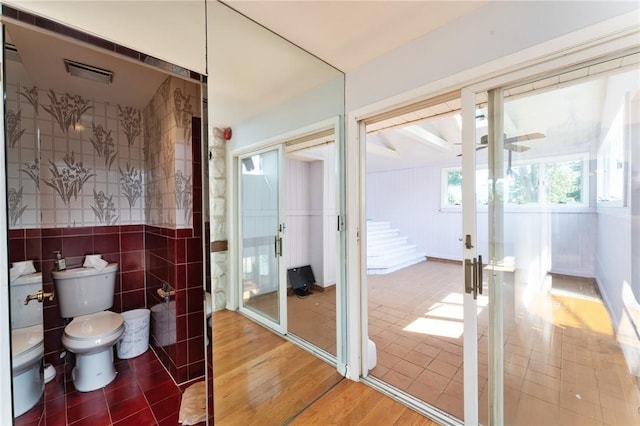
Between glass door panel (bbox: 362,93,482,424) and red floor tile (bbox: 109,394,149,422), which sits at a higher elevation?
glass door panel (bbox: 362,93,482,424)

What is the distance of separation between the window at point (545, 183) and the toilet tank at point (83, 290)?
302 centimetres

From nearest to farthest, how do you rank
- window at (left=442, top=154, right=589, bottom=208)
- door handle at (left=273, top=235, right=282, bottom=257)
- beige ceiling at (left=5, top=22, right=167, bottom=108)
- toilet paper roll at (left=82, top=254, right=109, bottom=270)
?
1. window at (left=442, top=154, right=589, bottom=208)
2. beige ceiling at (left=5, top=22, right=167, bottom=108)
3. toilet paper roll at (left=82, top=254, right=109, bottom=270)
4. door handle at (left=273, top=235, right=282, bottom=257)

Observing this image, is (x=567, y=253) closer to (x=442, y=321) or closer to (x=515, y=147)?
(x=515, y=147)

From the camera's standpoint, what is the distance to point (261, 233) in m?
2.29

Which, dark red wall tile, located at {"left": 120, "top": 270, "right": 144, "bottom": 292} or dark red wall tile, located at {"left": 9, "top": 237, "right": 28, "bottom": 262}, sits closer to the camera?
dark red wall tile, located at {"left": 9, "top": 237, "right": 28, "bottom": 262}

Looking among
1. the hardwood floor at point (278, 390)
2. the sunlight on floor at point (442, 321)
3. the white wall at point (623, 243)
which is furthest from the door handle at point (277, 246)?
the white wall at point (623, 243)

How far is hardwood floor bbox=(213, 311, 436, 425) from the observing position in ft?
5.31

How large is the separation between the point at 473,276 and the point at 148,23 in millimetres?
2277

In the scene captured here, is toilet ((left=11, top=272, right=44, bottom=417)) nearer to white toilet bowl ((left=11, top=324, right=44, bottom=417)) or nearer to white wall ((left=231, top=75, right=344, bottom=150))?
white toilet bowl ((left=11, top=324, right=44, bottom=417))

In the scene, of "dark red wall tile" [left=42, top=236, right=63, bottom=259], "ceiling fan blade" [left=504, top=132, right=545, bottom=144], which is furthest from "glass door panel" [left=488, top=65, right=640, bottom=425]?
"dark red wall tile" [left=42, top=236, right=63, bottom=259]

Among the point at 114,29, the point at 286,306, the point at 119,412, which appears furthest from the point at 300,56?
the point at 119,412

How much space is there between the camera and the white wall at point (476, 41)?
1.11 metres

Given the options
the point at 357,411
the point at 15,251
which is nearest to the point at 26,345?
the point at 15,251

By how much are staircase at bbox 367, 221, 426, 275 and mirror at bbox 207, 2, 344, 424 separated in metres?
2.85
